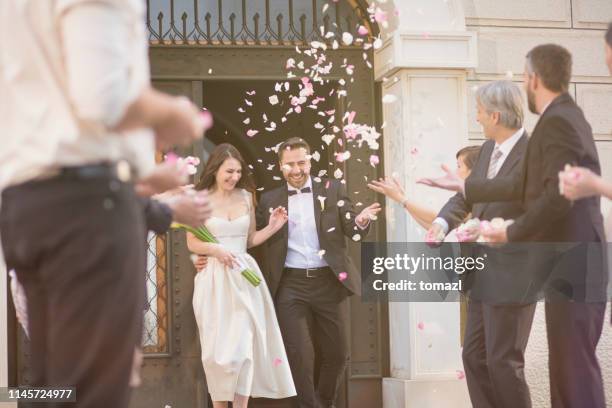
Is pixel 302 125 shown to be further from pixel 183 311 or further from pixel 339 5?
pixel 183 311

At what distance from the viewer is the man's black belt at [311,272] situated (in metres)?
7.66

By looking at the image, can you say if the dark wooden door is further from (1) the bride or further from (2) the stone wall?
(2) the stone wall

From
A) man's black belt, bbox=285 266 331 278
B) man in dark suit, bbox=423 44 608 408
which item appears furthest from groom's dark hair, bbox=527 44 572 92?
man's black belt, bbox=285 266 331 278

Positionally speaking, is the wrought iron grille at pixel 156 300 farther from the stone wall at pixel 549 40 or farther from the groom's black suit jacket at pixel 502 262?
the groom's black suit jacket at pixel 502 262

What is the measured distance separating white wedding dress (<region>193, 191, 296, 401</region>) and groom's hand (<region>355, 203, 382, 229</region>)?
0.88 meters

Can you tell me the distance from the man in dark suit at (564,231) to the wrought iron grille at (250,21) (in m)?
3.82

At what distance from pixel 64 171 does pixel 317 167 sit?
709cm

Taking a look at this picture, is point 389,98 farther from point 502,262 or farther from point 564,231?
point 564,231

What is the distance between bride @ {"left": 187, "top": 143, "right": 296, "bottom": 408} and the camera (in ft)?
24.2

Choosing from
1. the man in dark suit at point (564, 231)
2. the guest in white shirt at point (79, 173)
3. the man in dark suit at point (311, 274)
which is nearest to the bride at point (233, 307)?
the man in dark suit at point (311, 274)

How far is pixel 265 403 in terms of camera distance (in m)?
8.47

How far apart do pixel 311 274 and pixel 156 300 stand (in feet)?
4.64

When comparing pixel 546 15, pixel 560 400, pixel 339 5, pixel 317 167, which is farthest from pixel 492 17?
pixel 560 400

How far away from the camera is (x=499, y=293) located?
521 cm
